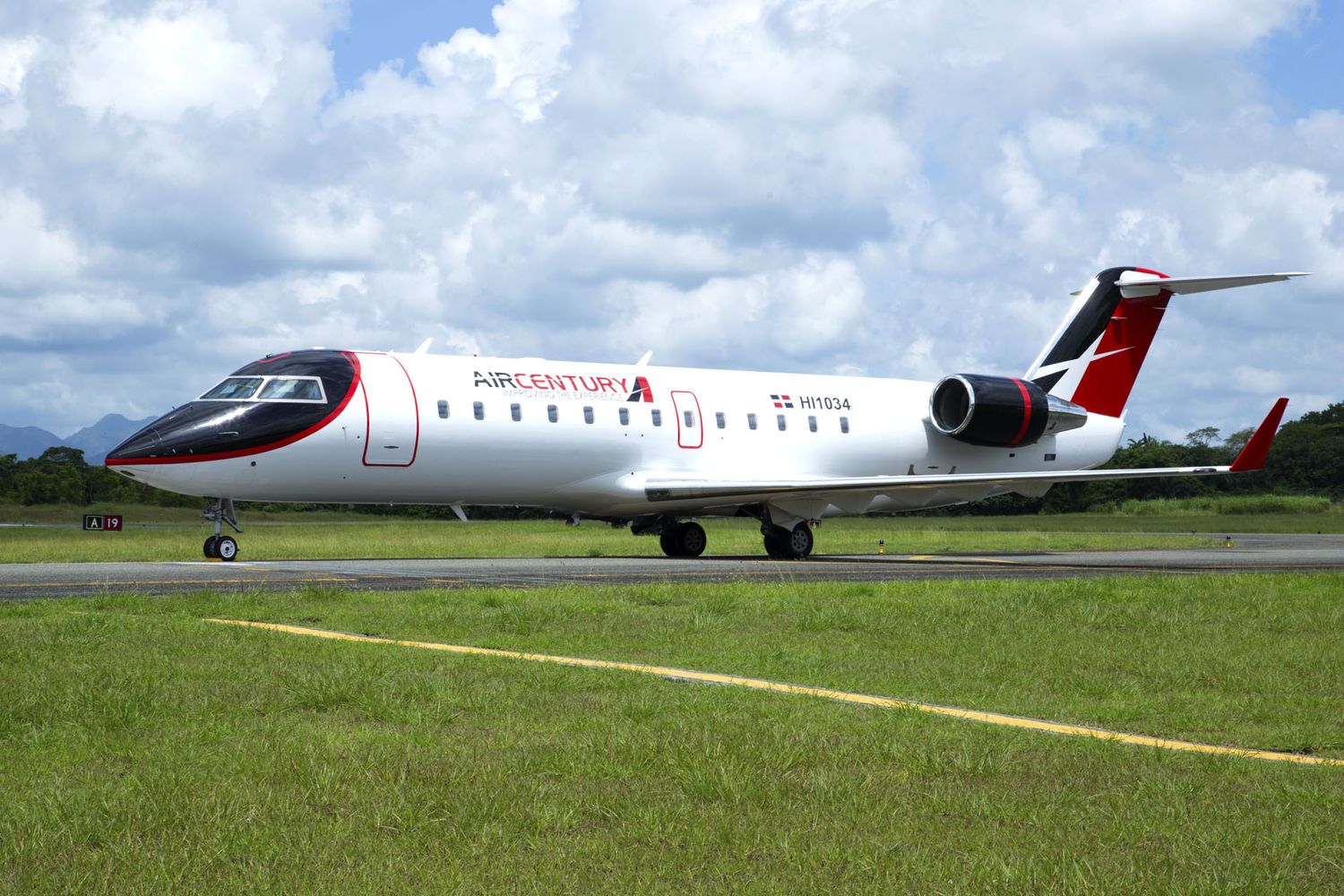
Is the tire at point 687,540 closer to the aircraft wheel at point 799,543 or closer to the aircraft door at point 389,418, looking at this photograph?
the aircraft wheel at point 799,543

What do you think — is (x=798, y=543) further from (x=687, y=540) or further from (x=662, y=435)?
(x=662, y=435)

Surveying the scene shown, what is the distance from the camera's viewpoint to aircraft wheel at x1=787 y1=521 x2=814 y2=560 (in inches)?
1142

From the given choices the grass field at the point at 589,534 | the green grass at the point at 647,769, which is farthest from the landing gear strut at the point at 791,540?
the green grass at the point at 647,769

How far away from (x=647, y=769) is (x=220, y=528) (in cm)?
1978

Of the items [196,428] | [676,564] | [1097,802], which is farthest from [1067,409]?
[1097,802]

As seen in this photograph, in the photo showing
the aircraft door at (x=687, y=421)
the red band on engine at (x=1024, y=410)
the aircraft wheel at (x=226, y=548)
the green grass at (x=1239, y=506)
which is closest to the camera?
the aircraft wheel at (x=226, y=548)

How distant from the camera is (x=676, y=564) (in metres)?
24.8

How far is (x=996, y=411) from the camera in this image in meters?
31.3

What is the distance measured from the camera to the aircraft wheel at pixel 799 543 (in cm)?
2902

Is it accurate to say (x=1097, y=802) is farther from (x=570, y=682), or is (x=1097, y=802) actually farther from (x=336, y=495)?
(x=336, y=495)

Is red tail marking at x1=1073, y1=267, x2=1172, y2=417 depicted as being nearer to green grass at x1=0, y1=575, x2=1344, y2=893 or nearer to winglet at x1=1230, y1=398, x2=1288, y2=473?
winglet at x1=1230, y1=398, x2=1288, y2=473

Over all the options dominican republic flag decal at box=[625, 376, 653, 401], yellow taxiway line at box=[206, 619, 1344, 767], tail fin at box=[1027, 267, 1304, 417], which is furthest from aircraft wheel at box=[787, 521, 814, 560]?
yellow taxiway line at box=[206, 619, 1344, 767]

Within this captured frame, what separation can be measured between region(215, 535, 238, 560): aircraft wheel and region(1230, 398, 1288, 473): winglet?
56.6 feet

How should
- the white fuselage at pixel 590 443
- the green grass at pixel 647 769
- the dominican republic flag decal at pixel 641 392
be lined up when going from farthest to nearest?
the dominican republic flag decal at pixel 641 392 < the white fuselage at pixel 590 443 < the green grass at pixel 647 769
